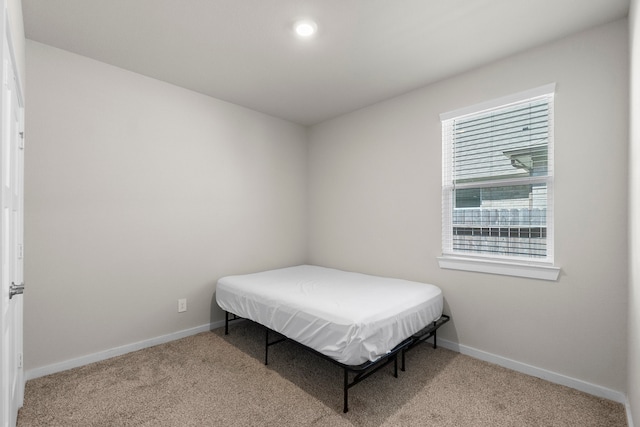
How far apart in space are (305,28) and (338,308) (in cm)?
191

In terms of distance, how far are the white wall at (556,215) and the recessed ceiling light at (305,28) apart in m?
1.35

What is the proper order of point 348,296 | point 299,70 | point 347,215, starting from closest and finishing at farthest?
point 348,296 < point 299,70 < point 347,215

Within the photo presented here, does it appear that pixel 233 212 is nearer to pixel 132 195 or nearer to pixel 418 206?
pixel 132 195

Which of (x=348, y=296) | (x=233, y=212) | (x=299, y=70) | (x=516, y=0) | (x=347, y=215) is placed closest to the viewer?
(x=516, y=0)

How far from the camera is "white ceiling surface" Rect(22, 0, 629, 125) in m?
1.91

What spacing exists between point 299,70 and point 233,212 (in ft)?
5.40

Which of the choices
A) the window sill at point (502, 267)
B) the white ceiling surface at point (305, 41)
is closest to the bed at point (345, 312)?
the window sill at point (502, 267)

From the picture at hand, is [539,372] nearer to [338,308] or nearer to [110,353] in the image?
[338,308]

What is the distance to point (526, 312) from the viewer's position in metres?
2.36

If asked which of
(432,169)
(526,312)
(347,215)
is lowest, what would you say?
(526,312)

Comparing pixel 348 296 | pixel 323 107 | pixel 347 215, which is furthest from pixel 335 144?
pixel 348 296

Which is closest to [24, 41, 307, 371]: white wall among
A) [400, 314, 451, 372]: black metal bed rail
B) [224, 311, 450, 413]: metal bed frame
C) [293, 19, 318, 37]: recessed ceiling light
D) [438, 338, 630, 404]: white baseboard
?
[224, 311, 450, 413]: metal bed frame

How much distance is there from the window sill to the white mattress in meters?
0.29

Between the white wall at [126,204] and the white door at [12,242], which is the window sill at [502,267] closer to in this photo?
the white wall at [126,204]
